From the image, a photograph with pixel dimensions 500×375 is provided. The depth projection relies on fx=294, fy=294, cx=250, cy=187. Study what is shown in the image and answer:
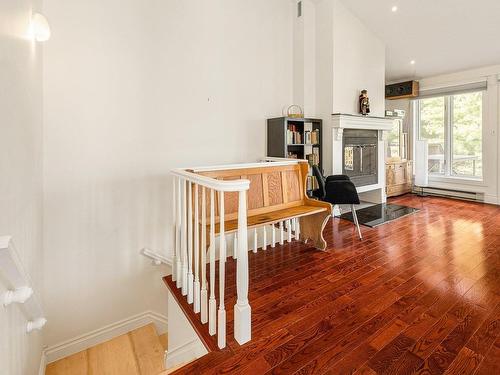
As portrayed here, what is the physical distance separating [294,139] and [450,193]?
13.7 feet

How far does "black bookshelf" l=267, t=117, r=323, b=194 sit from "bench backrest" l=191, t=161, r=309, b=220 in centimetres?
83

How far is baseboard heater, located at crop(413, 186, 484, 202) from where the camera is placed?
582cm

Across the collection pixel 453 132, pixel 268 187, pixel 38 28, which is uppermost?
pixel 38 28

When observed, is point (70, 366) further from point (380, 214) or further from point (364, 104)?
point (364, 104)

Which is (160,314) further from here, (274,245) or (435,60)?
(435,60)

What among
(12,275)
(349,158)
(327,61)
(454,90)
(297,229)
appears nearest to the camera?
(12,275)

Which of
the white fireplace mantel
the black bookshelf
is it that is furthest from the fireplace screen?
the black bookshelf

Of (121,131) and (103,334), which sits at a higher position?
(121,131)

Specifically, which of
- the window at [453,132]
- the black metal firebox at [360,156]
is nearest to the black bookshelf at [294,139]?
the black metal firebox at [360,156]

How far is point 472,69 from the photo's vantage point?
5.55m

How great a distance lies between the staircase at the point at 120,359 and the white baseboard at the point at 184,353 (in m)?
0.13

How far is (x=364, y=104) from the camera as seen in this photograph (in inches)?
193

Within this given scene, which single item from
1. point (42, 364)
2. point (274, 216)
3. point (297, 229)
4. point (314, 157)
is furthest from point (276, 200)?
point (42, 364)

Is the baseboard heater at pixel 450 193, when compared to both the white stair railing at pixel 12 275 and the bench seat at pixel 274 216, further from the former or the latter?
the white stair railing at pixel 12 275
